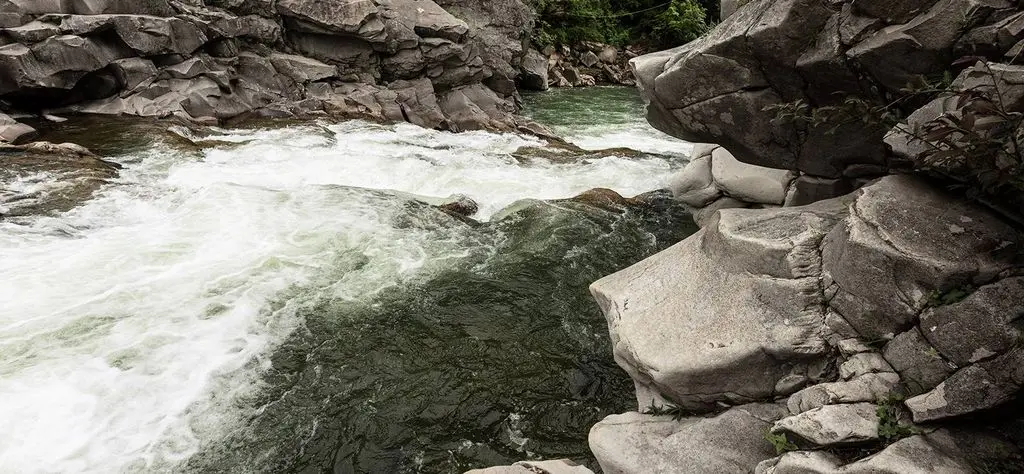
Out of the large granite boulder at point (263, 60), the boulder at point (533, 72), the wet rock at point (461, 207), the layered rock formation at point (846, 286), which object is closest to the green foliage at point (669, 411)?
the layered rock formation at point (846, 286)

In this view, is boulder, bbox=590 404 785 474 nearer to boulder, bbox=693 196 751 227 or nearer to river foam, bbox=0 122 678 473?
river foam, bbox=0 122 678 473

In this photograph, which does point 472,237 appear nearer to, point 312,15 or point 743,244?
point 743,244

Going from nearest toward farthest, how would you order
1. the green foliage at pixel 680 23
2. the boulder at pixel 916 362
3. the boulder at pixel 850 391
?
the boulder at pixel 916 362, the boulder at pixel 850 391, the green foliage at pixel 680 23

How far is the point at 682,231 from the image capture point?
1154 cm

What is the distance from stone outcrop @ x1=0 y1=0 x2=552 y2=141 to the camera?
16.5 meters

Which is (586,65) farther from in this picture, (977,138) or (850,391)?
(850,391)

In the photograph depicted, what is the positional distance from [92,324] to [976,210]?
9.91 metres

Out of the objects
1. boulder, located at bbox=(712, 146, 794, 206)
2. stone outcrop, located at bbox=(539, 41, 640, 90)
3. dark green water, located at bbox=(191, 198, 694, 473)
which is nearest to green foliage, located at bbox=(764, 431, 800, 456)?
dark green water, located at bbox=(191, 198, 694, 473)

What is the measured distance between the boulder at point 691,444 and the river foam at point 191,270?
411 cm

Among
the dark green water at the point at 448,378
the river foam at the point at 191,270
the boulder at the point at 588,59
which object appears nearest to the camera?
the dark green water at the point at 448,378

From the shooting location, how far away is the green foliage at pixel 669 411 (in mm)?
5484

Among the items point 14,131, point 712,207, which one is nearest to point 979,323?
point 712,207

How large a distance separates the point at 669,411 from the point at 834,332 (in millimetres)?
1618

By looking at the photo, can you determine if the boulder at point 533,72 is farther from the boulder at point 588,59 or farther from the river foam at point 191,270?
the river foam at point 191,270
